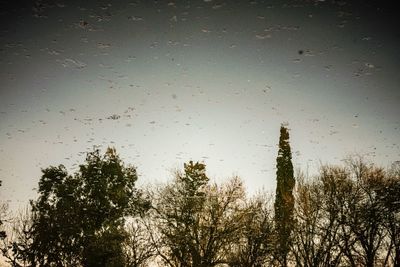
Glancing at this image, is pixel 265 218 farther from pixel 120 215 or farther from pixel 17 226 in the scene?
pixel 17 226

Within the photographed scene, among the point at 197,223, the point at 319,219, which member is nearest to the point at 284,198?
the point at 319,219

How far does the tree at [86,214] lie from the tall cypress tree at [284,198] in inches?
452

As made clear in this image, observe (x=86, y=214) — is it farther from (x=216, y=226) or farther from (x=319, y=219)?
(x=319, y=219)

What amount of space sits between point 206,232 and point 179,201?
3.21 m

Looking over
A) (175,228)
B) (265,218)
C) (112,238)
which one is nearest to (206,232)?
(175,228)

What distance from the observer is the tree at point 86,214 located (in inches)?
849

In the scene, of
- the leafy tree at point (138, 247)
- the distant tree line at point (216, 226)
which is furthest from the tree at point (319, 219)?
the leafy tree at point (138, 247)

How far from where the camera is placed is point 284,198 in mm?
23859

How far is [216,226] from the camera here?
2275cm

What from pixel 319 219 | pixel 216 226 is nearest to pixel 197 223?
pixel 216 226

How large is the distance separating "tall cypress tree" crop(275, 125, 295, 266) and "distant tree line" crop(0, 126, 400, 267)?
11 centimetres

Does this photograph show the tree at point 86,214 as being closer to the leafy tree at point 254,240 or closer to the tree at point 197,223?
the tree at point 197,223

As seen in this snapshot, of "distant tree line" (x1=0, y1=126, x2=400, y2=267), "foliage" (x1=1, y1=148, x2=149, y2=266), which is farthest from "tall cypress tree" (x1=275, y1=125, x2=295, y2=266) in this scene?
"foliage" (x1=1, y1=148, x2=149, y2=266)

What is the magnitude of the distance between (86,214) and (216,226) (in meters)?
10.7
